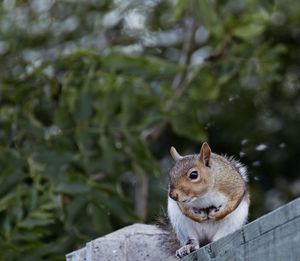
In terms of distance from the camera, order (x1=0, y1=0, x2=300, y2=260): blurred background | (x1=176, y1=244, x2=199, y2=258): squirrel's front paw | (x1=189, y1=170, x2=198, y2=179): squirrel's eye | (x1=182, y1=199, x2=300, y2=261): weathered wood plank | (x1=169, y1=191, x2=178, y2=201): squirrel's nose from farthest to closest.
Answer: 1. (x1=0, y1=0, x2=300, y2=260): blurred background
2. (x1=189, y1=170, x2=198, y2=179): squirrel's eye
3. (x1=169, y1=191, x2=178, y2=201): squirrel's nose
4. (x1=176, y1=244, x2=199, y2=258): squirrel's front paw
5. (x1=182, y1=199, x2=300, y2=261): weathered wood plank

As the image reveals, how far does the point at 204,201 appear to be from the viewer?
3.06m

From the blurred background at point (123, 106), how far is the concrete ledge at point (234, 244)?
1597mm

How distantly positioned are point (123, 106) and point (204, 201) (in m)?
1.89

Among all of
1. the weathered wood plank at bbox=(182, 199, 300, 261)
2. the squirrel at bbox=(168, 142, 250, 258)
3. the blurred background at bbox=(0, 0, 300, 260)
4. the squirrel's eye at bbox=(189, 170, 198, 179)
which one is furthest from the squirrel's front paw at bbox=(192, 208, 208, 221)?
the blurred background at bbox=(0, 0, 300, 260)

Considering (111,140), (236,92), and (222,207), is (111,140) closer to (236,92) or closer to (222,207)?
(236,92)

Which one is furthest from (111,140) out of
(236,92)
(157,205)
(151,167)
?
(236,92)

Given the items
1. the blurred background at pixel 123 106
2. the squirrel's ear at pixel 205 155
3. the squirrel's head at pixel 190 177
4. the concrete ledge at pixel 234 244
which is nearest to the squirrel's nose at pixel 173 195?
the squirrel's head at pixel 190 177

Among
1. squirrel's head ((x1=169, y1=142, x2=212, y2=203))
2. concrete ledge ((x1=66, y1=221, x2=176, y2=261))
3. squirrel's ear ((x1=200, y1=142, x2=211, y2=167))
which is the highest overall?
squirrel's ear ((x1=200, y1=142, x2=211, y2=167))

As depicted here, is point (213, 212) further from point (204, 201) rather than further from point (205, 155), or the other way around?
point (205, 155)

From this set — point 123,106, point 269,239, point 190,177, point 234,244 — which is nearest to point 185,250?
point 190,177

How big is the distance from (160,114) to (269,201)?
52.9 inches

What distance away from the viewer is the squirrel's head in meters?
3.05

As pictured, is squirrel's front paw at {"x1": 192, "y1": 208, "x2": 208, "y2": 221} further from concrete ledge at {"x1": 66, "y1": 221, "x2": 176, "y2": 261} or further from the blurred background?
the blurred background

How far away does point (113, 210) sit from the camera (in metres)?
4.59
